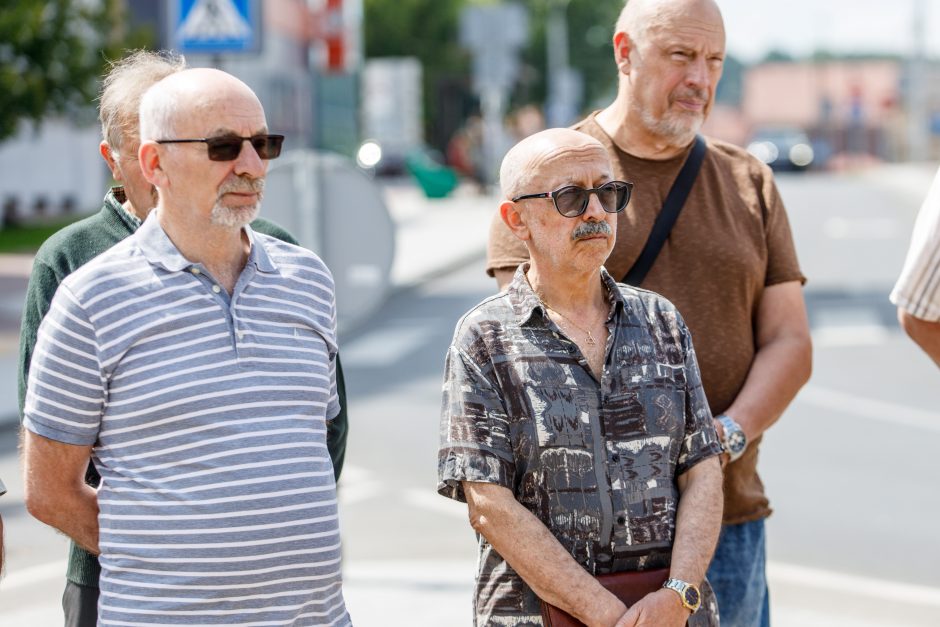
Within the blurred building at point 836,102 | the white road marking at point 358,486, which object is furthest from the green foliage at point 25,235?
the blurred building at point 836,102

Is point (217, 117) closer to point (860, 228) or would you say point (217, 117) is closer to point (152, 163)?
point (152, 163)

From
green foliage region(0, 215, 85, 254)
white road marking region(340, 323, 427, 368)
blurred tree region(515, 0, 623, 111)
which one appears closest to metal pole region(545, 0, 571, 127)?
blurred tree region(515, 0, 623, 111)

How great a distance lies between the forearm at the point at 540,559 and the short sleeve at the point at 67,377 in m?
0.75

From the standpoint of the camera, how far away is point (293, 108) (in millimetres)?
55062

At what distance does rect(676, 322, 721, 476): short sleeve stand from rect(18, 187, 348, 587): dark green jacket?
830 millimetres

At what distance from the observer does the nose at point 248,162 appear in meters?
2.99

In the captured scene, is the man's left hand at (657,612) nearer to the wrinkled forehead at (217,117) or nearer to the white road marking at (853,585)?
the wrinkled forehead at (217,117)

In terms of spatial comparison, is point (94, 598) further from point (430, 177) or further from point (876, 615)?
point (430, 177)

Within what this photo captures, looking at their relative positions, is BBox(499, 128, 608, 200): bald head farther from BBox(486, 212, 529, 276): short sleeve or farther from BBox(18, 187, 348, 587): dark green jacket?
BBox(18, 187, 348, 587): dark green jacket

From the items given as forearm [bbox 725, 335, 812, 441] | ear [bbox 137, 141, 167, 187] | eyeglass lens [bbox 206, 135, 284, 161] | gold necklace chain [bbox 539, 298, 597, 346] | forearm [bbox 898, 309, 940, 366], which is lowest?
forearm [bbox 725, 335, 812, 441]

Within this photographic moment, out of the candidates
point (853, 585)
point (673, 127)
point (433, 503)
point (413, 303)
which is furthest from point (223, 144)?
point (413, 303)

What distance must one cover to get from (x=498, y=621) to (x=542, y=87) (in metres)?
71.5

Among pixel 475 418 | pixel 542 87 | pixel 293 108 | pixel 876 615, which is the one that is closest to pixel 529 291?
pixel 475 418

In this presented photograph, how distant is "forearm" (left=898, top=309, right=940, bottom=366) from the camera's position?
3.35 meters
